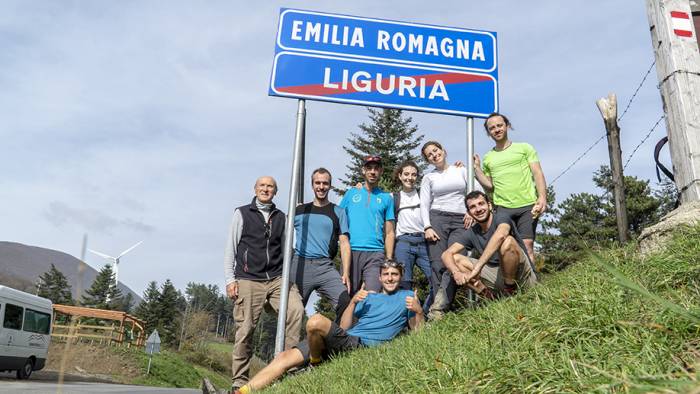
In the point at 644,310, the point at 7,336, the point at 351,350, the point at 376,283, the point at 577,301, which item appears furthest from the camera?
A: the point at 7,336

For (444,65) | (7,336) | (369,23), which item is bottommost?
(7,336)

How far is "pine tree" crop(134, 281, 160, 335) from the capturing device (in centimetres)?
7419

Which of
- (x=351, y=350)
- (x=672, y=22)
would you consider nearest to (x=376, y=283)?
(x=351, y=350)

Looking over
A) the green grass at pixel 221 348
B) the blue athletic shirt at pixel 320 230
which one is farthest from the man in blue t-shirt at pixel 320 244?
the green grass at pixel 221 348

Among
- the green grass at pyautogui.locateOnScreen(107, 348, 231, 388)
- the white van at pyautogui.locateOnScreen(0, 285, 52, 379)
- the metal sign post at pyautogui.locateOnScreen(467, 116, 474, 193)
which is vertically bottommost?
the green grass at pyautogui.locateOnScreen(107, 348, 231, 388)

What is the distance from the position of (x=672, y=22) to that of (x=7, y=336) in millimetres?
17967

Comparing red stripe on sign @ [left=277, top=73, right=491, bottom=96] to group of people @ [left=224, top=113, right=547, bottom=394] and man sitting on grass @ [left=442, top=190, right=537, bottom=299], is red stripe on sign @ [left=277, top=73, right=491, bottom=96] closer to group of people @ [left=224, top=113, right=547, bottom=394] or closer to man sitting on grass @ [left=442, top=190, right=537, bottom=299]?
group of people @ [left=224, top=113, right=547, bottom=394]

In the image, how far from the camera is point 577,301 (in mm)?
2896

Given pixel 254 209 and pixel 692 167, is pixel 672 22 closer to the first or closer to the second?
pixel 692 167

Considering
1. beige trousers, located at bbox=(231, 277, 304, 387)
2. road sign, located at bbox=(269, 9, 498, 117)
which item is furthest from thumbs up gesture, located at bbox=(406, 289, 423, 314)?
road sign, located at bbox=(269, 9, 498, 117)

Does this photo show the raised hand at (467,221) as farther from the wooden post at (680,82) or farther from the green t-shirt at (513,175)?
the wooden post at (680,82)

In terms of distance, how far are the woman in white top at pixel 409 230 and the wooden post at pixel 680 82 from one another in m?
2.50

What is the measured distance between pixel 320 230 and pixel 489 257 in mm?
1997

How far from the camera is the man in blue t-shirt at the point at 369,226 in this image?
5895mm
